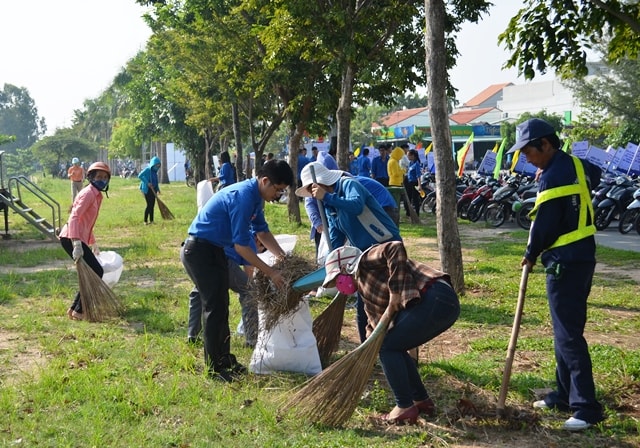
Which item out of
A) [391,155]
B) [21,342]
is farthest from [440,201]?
[391,155]

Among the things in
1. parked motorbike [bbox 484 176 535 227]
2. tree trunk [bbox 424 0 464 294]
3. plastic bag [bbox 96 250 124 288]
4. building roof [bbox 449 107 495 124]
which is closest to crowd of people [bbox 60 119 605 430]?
tree trunk [bbox 424 0 464 294]

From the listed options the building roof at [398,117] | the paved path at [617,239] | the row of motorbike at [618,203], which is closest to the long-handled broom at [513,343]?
the paved path at [617,239]

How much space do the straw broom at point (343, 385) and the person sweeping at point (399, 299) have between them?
0.03 m

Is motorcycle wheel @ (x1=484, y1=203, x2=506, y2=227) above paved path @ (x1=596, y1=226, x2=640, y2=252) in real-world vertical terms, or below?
above

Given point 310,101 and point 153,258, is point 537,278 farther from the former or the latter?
point 310,101

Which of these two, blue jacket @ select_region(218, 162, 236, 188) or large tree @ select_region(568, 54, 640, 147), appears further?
large tree @ select_region(568, 54, 640, 147)

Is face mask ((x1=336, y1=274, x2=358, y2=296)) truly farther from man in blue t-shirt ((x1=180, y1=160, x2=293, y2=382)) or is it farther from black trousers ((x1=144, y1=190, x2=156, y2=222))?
black trousers ((x1=144, y1=190, x2=156, y2=222))

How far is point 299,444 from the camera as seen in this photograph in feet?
14.1

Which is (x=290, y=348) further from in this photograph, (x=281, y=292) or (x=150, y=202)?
(x=150, y=202)

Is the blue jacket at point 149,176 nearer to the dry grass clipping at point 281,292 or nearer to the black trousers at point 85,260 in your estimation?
the black trousers at point 85,260

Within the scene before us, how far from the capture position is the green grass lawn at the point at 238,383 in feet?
14.7

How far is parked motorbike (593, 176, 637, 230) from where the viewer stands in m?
15.1

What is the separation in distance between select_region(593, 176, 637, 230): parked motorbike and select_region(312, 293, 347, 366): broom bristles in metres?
10.5

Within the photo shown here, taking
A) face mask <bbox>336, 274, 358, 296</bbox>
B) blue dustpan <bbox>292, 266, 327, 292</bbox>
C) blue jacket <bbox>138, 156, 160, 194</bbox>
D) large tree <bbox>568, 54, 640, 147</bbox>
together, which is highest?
large tree <bbox>568, 54, 640, 147</bbox>
